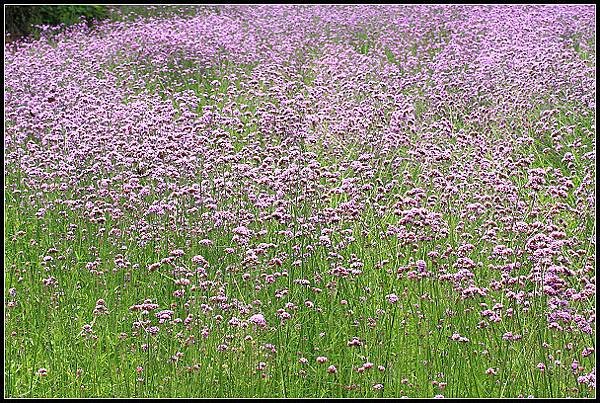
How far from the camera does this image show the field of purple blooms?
3188 mm

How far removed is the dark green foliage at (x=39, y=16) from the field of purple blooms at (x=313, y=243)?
4.26 meters

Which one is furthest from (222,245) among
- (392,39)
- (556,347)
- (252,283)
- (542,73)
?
(392,39)

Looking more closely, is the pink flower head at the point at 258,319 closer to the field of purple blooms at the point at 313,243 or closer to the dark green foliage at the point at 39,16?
the field of purple blooms at the point at 313,243

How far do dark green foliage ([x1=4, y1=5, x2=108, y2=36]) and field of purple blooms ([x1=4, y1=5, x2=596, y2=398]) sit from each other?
14.0 feet

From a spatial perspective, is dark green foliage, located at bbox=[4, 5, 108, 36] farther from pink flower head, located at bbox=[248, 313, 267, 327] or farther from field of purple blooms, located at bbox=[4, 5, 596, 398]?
pink flower head, located at bbox=[248, 313, 267, 327]

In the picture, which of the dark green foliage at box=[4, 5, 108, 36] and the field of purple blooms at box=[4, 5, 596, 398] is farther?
the dark green foliage at box=[4, 5, 108, 36]

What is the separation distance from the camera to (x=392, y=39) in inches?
316

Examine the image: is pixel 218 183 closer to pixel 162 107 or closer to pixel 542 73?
pixel 162 107

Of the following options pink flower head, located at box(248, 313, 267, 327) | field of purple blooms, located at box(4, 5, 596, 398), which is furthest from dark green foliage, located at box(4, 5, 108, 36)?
pink flower head, located at box(248, 313, 267, 327)

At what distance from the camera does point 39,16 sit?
10555mm

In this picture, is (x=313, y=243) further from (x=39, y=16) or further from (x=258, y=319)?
(x=39, y=16)

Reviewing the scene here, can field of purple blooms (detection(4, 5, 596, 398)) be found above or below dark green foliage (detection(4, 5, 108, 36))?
below

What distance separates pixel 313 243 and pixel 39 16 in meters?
8.09

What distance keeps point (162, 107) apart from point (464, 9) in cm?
463
